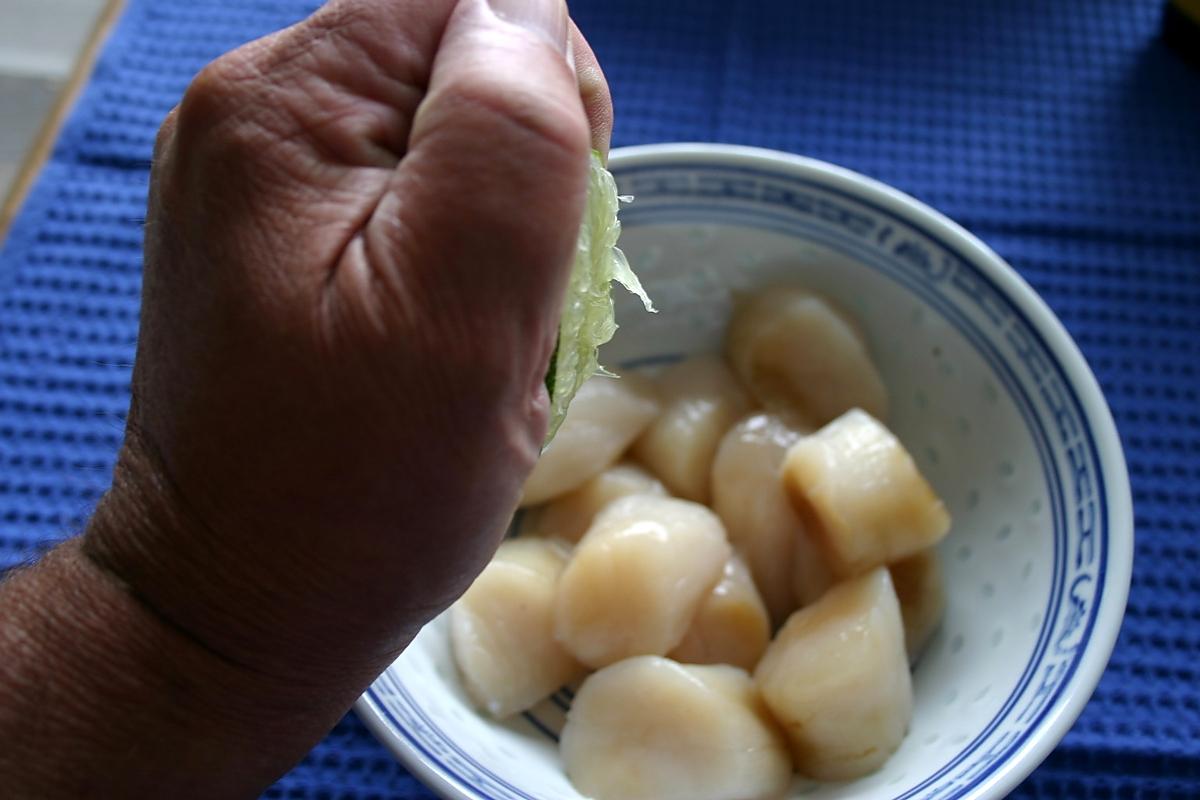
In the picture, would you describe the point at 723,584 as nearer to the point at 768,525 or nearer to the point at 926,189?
the point at 768,525

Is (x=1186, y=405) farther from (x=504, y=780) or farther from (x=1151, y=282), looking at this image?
(x=504, y=780)

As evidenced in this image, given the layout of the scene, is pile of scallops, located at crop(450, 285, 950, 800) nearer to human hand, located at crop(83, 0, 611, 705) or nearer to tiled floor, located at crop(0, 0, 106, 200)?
human hand, located at crop(83, 0, 611, 705)

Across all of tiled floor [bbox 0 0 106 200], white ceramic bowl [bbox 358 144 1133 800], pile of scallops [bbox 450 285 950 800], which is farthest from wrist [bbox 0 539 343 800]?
tiled floor [bbox 0 0 106 200]

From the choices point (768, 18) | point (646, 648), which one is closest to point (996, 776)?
point (646, 648)

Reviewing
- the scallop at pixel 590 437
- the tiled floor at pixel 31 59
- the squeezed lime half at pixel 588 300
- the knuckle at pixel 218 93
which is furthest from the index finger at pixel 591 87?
the tiled floor at pixel 31 59

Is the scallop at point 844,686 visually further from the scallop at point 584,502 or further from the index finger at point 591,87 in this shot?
the index finger at point 591,87

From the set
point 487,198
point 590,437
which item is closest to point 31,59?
point 590,437
